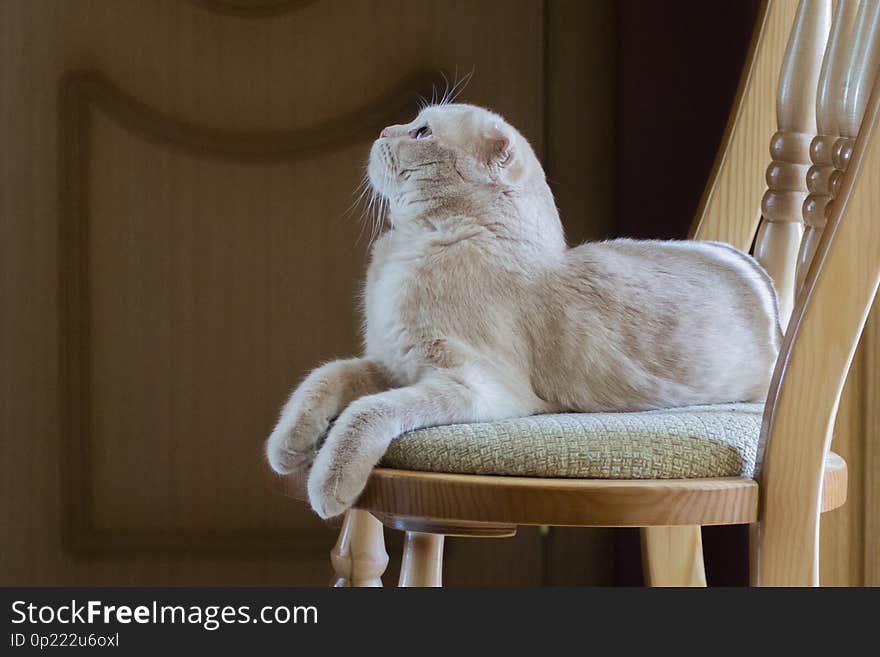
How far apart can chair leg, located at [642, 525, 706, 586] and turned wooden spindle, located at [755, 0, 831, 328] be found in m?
0.24

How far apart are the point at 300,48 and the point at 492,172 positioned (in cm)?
89

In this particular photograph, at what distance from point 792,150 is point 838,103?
0.27 ft

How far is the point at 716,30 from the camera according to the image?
1447 mm

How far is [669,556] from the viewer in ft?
3.25

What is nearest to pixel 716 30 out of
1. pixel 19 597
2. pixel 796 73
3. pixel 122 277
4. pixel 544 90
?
pixel 544 90

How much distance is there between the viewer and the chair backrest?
63cm

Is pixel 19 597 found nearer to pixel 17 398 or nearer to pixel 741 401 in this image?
pixel 741 401

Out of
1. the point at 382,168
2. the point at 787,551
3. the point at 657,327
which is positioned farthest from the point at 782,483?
the point at 382,168

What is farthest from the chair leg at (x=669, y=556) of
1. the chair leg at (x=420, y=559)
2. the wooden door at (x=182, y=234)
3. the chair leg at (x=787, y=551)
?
the wooden door at (x=182, y=234)

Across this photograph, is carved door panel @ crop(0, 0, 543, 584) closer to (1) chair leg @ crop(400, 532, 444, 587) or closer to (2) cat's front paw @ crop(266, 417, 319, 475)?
(1) chair leg @ crop(400, 532, 444, 587)

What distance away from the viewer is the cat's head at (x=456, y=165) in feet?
2.52

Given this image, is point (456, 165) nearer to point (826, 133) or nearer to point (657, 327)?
point (657, 327)

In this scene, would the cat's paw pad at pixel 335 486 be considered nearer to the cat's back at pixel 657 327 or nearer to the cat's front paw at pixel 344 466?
the cat's front paw at pixel 344 466

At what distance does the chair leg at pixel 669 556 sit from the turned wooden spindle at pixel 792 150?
0.24 metres
